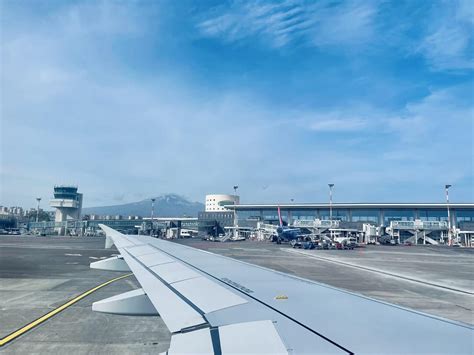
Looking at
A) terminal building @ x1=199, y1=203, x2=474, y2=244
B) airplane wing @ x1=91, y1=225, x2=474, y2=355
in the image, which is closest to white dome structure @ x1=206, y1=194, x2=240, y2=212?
terminal building @ x1=199, y1=203, x2=474, y2=244

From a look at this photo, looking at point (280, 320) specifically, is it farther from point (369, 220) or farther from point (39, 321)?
point (369, 220)

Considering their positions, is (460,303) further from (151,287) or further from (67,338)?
(67,338)

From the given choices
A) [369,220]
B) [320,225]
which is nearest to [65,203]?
[320,225]

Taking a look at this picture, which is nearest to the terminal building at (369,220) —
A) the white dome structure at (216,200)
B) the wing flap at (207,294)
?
the white dome structure at (216,200)

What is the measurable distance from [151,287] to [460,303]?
14440 mm

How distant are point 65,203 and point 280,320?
12399 cm

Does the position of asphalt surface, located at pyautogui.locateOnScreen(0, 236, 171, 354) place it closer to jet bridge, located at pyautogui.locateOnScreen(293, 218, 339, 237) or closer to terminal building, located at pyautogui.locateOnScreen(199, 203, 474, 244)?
jet bridge, located at pyautogui.locateOnScreen(293, 218, 339, 237)

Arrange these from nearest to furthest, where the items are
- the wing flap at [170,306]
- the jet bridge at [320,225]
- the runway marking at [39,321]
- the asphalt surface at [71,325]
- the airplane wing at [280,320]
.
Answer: the airplane wing at [280,320], the wing flap at [170,306], the asphalt surface at [71,325], the runway marking at [39,321], the jet bridge at [320,225]

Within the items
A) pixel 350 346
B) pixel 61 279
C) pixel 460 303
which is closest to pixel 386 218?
pixel 460 303

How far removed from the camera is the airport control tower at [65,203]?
10881cm

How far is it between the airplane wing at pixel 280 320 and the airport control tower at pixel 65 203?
4757 inches

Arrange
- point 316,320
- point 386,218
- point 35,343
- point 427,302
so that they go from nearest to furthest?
point 316,320 < point 35,343 < point 427,302 < point 386,218

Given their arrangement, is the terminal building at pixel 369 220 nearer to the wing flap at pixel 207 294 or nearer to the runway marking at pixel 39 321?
the runway marking at pixel 39 321

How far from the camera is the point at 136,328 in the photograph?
841 cm
